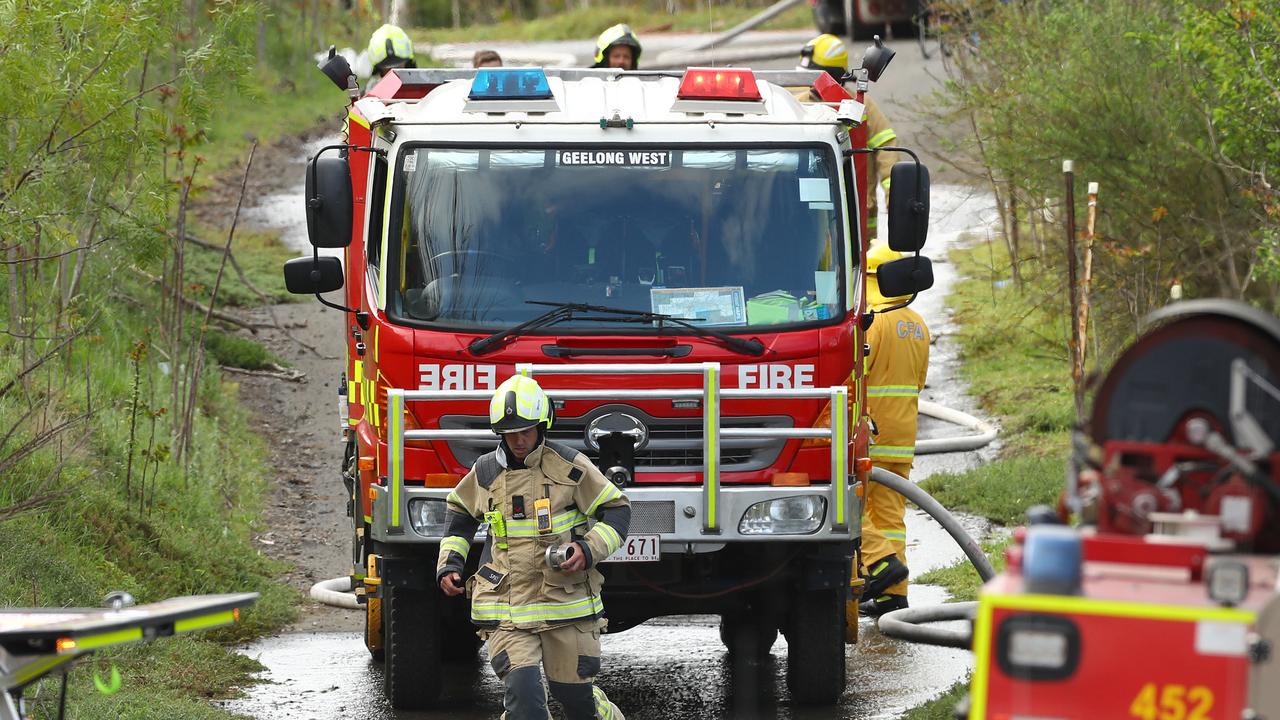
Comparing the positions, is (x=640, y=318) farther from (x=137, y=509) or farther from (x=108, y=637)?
(x=137, y=509)

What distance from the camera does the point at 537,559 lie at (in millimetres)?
6840

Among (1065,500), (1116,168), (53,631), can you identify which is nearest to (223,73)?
(1116,168)

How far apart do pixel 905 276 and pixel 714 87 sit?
122 cm

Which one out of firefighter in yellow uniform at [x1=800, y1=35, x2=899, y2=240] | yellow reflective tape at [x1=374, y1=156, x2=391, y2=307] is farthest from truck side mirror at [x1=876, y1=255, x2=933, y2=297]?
yellow reflective tape at [x1=374, y1=156, x2=391, y2=307]

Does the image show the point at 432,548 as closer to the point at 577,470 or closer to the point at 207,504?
the point at 577,470

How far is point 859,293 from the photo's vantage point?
8039 millimetres

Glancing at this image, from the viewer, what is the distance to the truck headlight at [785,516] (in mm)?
7629

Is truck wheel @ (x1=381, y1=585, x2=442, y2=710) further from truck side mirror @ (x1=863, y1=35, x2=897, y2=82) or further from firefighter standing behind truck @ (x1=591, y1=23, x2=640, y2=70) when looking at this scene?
firefighter standing behind truck @ (x1=591, y1=23, x2=640, y2=70)

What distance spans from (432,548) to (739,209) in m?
2.01

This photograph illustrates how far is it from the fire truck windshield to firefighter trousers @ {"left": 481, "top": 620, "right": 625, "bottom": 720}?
157 cm

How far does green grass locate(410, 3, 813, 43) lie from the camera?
31.3 metres

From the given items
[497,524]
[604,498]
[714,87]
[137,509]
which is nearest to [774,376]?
[604,498]

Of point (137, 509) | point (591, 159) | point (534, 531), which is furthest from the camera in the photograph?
point (137, 509)

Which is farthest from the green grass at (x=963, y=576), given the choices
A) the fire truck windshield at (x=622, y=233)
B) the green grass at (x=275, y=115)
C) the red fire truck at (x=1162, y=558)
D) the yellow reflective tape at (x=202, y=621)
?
the green grass at (x=275, y=115)
